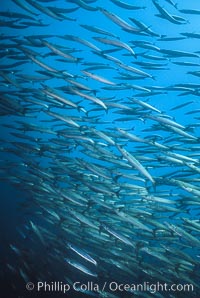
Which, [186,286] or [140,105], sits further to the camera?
[186,286]

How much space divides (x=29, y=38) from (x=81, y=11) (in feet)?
14.5

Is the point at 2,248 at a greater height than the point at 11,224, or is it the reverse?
the point at 2,248

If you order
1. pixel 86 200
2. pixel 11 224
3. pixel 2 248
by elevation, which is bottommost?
pixel 11 224

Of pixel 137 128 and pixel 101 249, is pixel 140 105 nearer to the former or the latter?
pixel 101 249

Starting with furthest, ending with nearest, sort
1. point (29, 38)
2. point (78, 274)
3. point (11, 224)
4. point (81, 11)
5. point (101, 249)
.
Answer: point (11, 224) < point (78, 274) < point (81, 11) < point (101, 249) < point (29, 38)

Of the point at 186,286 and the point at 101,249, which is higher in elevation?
the point at 186,286

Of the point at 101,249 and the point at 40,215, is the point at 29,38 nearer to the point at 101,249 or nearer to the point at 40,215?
the point at 40,215

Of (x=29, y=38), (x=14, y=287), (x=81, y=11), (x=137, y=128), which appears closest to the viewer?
(x=29, y=38)

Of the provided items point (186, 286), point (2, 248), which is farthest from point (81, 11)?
point (2, 248)

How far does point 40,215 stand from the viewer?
33.3 ft

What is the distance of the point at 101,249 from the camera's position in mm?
9688

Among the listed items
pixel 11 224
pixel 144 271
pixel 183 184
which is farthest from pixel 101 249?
pixel 11 224

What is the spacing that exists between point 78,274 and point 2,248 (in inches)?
331

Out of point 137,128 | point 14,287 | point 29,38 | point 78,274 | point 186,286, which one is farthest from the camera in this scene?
point 137,128
